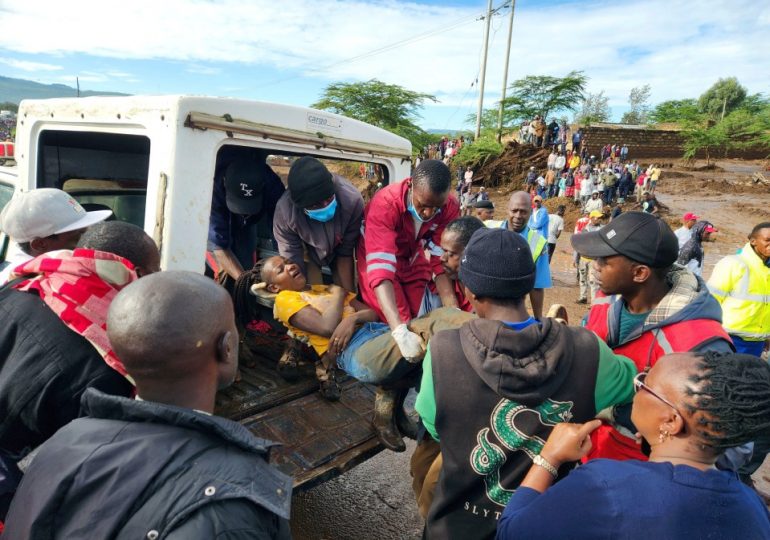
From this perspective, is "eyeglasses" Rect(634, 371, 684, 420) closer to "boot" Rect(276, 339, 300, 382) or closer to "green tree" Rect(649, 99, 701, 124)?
"boot" Rect(276, 339, 300, 382)

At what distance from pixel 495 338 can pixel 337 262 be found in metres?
1.94

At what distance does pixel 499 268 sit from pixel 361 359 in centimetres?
122

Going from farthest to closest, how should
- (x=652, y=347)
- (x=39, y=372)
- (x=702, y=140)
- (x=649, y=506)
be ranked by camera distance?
(x=702, y=140)
(x=652, y=347)
(x=39, y=372)
(x=649, y=506)

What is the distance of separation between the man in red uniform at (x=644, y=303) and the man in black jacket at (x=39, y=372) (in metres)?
1.76

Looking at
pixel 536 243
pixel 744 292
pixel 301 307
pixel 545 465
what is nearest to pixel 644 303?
pixel 545 465

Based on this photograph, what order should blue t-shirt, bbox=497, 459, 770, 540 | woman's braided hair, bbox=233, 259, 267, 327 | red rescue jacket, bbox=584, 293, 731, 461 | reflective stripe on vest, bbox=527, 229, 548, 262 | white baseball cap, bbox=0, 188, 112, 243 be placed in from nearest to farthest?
blue t-shirt, bbox=497, 459, 770, 540, red rescue jacket, bbox=584, 293, 731, 461, white baseball cap, bbox=0, 188, 112, 243, woman's braided hair, bbox=233, 259, 267, 327, reflective stripe on vest, bbox=527, 229, 548, 262

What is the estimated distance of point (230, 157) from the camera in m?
3.64

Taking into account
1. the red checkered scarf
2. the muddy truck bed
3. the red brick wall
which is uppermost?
the red brick wall

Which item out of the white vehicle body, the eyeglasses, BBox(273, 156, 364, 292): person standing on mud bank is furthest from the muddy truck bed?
the eyeglasses

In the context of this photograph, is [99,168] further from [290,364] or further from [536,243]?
[536,243]

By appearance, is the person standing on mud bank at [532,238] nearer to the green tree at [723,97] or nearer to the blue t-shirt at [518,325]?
the blue t-shirt at [518,325]

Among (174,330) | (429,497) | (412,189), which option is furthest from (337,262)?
(174,330)

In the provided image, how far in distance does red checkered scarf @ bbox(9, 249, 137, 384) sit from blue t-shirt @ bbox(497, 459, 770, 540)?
51.8 inches

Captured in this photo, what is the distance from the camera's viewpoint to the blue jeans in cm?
241
